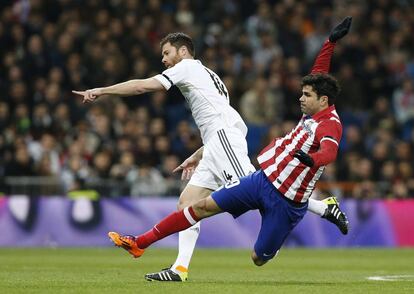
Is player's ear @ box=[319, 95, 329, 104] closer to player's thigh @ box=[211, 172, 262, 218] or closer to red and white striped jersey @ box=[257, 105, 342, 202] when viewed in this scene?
red and white striped jersey @ box=[257, 105, 342, 202]

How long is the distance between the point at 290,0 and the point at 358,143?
4429 millimetres

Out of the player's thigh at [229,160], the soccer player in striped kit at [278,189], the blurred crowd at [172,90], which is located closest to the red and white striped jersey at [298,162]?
the soccer player in striped kit at [278,189]

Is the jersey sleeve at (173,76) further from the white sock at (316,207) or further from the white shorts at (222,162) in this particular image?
the white sock at (316,207)

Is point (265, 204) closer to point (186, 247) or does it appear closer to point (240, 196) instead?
point (240, 196)

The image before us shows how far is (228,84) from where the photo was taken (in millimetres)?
20422

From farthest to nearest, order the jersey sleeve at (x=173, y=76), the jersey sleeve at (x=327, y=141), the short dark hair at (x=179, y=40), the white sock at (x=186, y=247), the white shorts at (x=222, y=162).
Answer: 1. the short dark hair at (x=179, y=40)
2. the white shorts at (x=222, y=162)
3. the white sock at (x=186, y=247)
4. the jersey sleeve at (x=173, y=76)
5. the jersey sleeve at (x=327, y=141)

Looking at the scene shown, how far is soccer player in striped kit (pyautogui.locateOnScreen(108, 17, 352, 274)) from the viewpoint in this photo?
31.5ft

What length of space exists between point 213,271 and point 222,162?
2190mm

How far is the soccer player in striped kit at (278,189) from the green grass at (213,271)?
0.46 meters

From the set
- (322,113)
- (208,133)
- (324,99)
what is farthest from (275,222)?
(208,133)

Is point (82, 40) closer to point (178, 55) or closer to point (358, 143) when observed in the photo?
point (358, 143)

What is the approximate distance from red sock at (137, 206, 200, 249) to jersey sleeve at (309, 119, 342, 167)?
1381 millimetres

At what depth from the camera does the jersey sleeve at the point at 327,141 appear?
8.96 meters

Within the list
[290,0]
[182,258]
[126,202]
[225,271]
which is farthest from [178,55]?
[290,0]
